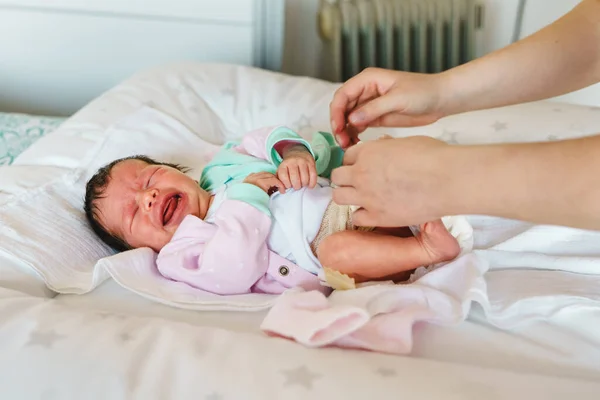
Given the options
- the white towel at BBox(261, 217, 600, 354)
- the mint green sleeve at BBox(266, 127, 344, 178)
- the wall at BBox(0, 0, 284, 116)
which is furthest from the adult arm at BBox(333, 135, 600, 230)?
the wall at BBox(0, 0, 284, 116)

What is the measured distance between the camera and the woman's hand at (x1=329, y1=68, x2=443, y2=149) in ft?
3.18

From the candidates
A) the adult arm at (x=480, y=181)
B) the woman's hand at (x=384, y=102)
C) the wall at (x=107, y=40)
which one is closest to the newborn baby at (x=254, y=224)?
the woman's hand at (x=384, y=102)

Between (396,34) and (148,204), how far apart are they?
1.20 meters

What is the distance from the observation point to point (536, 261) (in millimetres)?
1002

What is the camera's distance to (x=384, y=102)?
0.96m

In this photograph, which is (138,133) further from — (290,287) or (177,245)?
(290,287)

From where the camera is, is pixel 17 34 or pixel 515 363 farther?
pixel 17 34

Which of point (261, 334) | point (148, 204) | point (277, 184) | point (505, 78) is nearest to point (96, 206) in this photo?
point (148, 204)

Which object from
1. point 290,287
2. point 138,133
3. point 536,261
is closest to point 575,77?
point 536,261

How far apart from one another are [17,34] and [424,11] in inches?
50.0

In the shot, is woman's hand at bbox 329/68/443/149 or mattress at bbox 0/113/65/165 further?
mattress at bbox 0/113/65/165

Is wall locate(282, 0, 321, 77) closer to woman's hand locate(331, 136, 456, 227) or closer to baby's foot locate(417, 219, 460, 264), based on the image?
baby's foot locate(417, 219, 460, 264)

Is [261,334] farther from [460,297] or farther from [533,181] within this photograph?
[533,181]

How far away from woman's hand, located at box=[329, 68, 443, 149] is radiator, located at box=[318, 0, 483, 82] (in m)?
0.96
